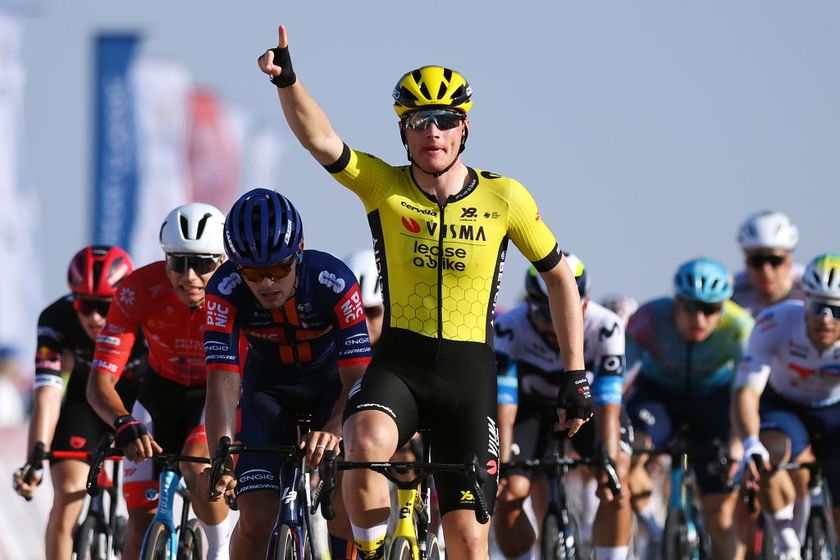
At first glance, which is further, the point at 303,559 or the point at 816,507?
the point at 816,507

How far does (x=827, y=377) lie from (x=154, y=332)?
14.8 feet

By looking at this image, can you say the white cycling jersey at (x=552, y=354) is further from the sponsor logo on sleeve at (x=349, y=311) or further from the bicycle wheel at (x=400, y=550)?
the bicycle wheel at (x=400, y=550)

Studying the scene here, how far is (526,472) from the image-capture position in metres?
11.6

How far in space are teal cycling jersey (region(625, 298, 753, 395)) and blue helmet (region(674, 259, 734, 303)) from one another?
1.29 feet

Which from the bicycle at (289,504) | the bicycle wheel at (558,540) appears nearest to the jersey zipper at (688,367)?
the bicycle wheel at (558,540)

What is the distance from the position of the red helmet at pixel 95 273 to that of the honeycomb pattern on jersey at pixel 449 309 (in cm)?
326

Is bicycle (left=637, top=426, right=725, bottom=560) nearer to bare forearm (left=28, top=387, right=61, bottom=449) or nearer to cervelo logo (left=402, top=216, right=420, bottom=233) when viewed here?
bare forearm (left=28, top=387, right=61, bottom=449)

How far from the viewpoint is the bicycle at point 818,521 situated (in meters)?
11.1

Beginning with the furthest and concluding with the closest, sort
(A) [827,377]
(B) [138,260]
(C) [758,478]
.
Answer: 1. (B) [138,260]
2. (A) [827,377]
3. (C) [758,478]

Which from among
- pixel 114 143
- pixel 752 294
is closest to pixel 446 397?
pixel 752 294

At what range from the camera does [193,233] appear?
9.49 m

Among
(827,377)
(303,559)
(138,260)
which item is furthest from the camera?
(138,260)

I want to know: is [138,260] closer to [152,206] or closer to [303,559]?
[152,206]

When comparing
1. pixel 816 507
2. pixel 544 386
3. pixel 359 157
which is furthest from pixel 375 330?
pixel 359 157
